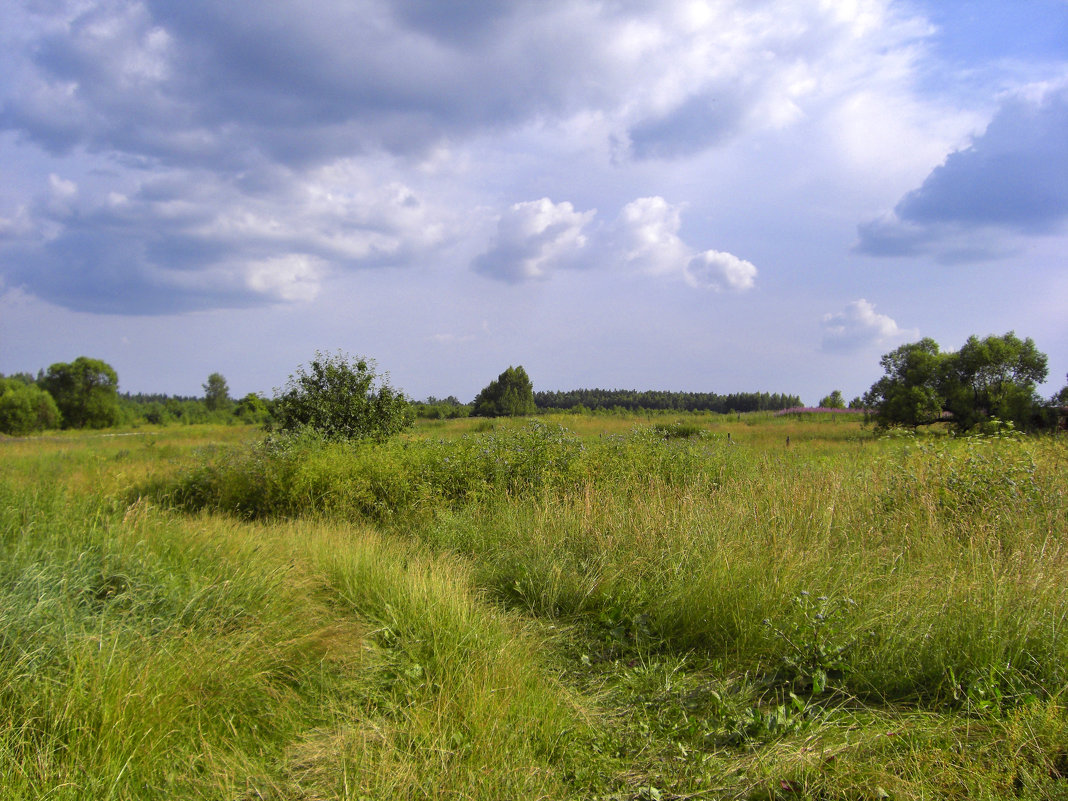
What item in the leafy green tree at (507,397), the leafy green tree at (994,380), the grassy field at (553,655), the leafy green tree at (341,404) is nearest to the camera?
the grassy field at (553,655)

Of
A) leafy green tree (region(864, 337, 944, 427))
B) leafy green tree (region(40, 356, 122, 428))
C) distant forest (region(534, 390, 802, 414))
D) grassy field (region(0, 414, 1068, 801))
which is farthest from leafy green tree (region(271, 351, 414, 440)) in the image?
leafy green tree (region(40, 356, 122, 428))

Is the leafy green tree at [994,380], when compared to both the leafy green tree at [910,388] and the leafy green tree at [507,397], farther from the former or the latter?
the leafy green tree at [507,397]

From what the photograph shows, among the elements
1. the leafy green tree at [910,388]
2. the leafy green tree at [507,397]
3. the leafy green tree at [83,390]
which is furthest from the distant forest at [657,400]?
the leafy green tree at [83,390]

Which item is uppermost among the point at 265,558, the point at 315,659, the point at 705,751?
the point at 265,558

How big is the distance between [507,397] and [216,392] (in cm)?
6155

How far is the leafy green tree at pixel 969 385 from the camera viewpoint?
21266 millimetres


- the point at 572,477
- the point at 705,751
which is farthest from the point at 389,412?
the point at 705,751

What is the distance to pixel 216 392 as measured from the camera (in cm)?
8350

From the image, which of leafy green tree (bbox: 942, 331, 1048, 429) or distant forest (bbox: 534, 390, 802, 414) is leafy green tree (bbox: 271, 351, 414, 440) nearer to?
leafy green tree (bbox: 942, 331, 1048, 429)

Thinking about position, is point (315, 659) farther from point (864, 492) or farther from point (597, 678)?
point (864, 492)

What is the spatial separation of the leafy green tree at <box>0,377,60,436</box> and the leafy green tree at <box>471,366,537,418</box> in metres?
39.2

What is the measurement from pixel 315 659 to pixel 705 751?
2.30 metres

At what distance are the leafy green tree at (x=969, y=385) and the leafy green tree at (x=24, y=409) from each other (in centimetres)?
6296

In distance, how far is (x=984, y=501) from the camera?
670cm
